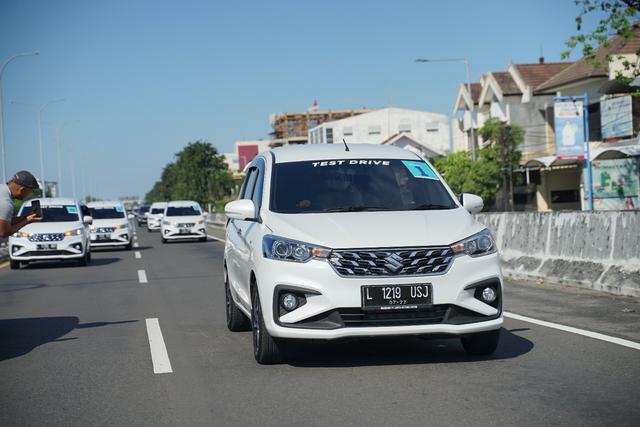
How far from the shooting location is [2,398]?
20.6 ft

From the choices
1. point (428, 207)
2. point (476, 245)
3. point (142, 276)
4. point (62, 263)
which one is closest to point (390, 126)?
point (62, 263)

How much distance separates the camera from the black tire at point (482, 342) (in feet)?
23.3

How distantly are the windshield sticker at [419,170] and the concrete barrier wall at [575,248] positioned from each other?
4462 millimetres

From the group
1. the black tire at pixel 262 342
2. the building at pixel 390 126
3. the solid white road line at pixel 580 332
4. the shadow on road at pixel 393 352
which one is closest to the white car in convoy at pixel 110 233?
the solid white road line at pixel 580 332

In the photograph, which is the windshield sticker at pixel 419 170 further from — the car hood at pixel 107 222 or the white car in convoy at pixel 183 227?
the white car in convoy at pixel 183 227

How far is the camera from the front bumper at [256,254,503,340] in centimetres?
650

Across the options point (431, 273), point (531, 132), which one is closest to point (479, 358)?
point (431, 273)

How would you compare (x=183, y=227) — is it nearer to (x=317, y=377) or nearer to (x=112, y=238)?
(x=112, y=238)

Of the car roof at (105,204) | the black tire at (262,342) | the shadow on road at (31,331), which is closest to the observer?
the black tire at (262,342)

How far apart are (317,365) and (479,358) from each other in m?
1.30

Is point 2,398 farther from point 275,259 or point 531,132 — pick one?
point 531,132

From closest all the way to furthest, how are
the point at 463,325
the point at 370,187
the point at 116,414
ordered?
the point at 116,414
the point at 463,325
the point at 370,187

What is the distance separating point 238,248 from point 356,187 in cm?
129

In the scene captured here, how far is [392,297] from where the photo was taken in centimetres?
650
